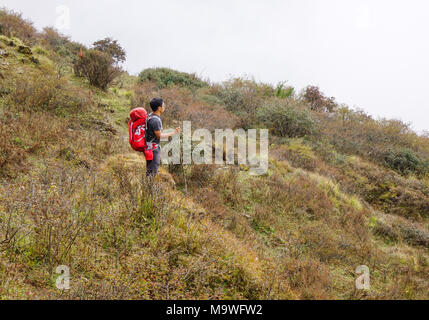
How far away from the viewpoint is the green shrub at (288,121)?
11750 mm

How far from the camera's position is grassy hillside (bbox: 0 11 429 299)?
2783 mm

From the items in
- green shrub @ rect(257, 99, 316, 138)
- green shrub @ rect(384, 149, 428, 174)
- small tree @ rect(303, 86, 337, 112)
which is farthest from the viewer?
small tree @ rect(303, 86, 337, 112)

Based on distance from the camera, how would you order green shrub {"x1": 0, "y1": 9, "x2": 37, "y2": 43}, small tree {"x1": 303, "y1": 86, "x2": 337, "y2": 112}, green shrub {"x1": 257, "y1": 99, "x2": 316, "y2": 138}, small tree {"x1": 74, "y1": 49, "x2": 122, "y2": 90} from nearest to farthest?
small tree {"x1": 74, "y1": 49, "x2": 122, "y2": 90} < green shrub {"x1": 0, "y1": 9, "x2": 37, "y2": 43} < green shrub {"x1": 257, "y1": 99, "x2": 316, "y2": 138} < small tree {"x1": 303, "y1": 86, "x2": 337, "y2": 112}

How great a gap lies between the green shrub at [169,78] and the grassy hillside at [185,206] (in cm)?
213

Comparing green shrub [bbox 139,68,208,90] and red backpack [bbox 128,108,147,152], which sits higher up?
green shrub [bbox 139,68,208,90]

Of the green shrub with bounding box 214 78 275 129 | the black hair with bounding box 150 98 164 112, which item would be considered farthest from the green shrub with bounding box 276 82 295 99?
the black hair with bounding box 150 98 164 112

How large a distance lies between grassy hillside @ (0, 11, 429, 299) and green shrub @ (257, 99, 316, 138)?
51 millimetres

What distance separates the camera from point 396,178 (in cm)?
945

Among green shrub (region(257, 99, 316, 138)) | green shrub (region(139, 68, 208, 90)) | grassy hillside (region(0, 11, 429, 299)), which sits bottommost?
grassy hillside (region(0, 11, 429, 299))

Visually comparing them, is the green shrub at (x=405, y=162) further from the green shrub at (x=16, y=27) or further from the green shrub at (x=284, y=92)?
the green shrub at (x=16, y=27)

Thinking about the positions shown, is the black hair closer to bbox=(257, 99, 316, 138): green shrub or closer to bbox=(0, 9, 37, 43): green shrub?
bbox=(257, 99, 316, 138): green shrub

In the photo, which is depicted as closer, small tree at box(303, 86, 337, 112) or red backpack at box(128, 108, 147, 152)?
red backpack at box(128, 108, 147, 152)

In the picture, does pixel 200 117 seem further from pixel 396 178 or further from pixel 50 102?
pixel 396 178

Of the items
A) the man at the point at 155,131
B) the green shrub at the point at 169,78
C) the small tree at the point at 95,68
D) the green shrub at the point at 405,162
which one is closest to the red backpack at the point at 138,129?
the man at the point at 155,131
